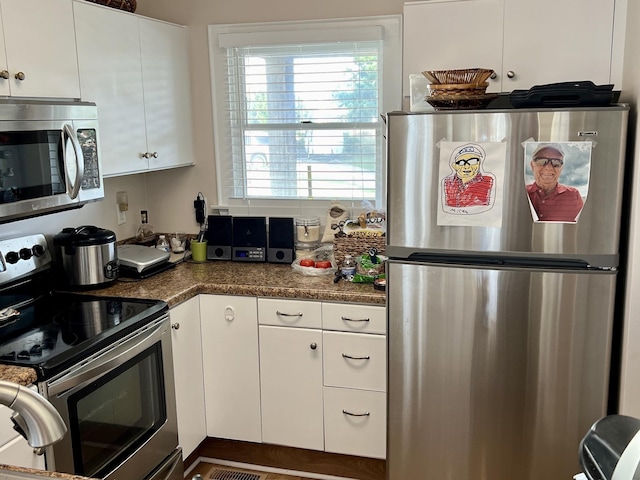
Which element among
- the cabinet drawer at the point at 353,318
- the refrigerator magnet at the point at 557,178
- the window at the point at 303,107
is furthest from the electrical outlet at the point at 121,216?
the refrigerator magnet at the point at 557,178

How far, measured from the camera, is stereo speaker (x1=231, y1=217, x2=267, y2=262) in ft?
10.7

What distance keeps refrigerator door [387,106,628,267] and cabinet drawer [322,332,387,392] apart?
0.54 metres

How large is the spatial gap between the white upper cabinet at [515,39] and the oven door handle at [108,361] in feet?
4.78

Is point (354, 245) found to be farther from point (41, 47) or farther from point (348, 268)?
point (41, 47)

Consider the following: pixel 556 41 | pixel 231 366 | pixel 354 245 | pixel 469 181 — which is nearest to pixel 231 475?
pixel 231 366

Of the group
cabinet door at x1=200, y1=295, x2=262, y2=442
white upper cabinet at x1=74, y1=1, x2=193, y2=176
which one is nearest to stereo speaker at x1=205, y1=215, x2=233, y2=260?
white upper cabinet at x1=74, y1=1, x2=193, y2=176

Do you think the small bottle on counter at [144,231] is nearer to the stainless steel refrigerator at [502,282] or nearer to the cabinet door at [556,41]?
the stainless steel refrigerator at [502,282]

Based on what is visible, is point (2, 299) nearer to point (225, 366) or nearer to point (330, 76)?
point (225, 366)

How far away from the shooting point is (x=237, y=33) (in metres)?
3.21

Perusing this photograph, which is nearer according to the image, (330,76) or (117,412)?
(117,412)

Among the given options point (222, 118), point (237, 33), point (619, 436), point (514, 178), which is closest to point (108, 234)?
point (222, 118)

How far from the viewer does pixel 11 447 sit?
5.89ft

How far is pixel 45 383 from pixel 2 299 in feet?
2.28

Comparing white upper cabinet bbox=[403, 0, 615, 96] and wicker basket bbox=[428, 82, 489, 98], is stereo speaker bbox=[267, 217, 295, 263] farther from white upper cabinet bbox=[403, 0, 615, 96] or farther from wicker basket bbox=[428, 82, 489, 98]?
wicker basket bbox=[428, 82, 489, 98]
